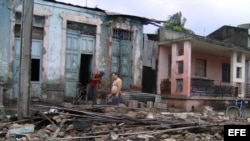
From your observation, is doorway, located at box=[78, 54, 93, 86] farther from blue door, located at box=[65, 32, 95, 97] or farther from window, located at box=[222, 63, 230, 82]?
window, located at box=[222, 63, 230, 82]

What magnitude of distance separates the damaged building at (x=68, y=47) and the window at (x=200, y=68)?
4.33 meters

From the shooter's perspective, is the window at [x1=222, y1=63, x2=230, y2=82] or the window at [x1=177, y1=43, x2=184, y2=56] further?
the window at [x1=222, y1=63, x2=230, y2=82]

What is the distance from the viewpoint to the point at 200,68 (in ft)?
68.0

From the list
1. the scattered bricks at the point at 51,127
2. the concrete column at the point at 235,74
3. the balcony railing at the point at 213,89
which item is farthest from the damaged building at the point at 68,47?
the scattered bricks at the point at 51,127

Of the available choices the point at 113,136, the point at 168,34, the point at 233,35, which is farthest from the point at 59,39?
the point at 233,35

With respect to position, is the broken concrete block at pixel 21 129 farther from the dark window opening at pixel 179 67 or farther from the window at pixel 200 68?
the window at pixel 200 68

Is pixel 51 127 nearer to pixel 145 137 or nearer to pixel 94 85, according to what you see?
pixel 145 137

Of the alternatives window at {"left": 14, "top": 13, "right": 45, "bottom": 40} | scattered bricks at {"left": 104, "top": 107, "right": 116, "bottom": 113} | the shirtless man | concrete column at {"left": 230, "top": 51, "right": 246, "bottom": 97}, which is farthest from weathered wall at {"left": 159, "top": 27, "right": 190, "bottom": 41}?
scattered bricks at {"left": 104, "top": 107, "right": 116, "bottom": 113}

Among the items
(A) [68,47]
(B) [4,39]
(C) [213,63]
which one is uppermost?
(B) [4,39]

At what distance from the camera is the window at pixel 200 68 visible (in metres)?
20.5

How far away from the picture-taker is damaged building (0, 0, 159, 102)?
14.3m

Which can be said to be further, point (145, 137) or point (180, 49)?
point (180, 49)

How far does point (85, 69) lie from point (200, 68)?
285 inches

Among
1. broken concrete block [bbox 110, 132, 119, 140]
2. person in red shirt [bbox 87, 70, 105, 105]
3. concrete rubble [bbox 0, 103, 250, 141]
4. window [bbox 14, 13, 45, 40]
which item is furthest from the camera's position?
window [bbox 14, 13, 45, 40]
